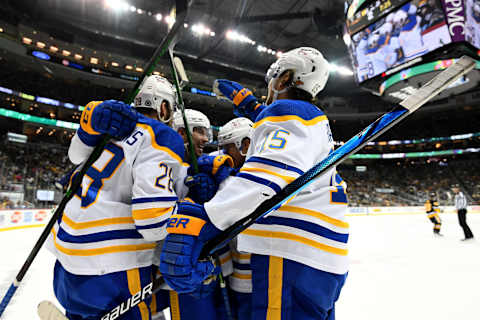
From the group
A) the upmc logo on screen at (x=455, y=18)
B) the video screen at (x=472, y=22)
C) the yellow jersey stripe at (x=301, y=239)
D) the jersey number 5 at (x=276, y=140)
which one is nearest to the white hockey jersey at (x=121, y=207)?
the yellow jersey stripe at (x=301, y=239)

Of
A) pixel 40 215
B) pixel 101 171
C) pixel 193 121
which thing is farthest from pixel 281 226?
pixel 40 215

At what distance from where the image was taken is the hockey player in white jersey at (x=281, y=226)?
31.0 inches

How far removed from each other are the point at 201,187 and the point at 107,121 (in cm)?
52

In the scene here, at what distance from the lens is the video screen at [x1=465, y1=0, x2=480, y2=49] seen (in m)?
7.70

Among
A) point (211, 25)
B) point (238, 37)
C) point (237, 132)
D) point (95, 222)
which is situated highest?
point (211, 25)

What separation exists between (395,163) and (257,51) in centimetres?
1841

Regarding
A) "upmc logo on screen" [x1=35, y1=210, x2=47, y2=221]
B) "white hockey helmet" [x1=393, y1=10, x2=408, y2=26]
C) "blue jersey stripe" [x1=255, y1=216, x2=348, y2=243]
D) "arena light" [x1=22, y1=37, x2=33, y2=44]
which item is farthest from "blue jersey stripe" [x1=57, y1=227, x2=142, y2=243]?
"arena light" [x1=22, y1=37, x2=33, y2=44]

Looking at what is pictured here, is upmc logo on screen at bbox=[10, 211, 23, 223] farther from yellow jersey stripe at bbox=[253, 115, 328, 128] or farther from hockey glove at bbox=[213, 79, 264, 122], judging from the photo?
yellow jersey stripe at bbox=[253, 115, 328, 128]

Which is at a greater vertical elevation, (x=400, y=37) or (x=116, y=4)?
(x=116, y=4)

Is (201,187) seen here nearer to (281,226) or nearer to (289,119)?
(281,226)

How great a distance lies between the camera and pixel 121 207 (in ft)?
3.96

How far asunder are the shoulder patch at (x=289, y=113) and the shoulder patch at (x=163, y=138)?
0.47 m

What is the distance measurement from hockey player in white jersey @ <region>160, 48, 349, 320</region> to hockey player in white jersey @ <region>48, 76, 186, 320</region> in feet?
1.23

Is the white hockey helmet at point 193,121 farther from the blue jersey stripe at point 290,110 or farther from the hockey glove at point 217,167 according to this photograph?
the blue jersey stripe at point 290,110
